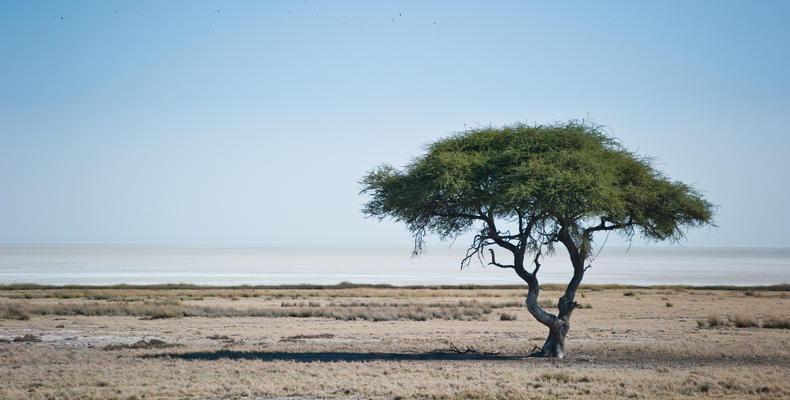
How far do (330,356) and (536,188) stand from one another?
866 centimetres

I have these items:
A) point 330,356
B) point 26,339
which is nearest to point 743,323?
point 330,356

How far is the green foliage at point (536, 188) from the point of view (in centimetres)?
2067

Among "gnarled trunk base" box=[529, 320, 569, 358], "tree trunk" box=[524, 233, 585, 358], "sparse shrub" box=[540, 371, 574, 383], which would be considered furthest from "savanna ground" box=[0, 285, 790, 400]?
"tree trunk" box=[524, 233, 585, 358]

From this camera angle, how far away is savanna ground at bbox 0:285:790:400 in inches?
663

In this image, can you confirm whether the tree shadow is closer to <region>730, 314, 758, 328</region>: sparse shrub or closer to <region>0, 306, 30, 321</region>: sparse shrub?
<region>730, 314, 758, 328</region>: sparse shrub

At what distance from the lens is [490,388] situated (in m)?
16.8

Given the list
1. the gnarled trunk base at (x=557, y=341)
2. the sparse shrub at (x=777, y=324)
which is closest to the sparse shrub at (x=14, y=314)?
the gnarled trunk base at (x=557, y=341)

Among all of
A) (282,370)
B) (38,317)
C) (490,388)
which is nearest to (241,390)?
(282,370)

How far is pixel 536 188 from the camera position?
2031 cm

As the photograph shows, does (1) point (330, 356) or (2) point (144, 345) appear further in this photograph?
(2) point (144, 345)

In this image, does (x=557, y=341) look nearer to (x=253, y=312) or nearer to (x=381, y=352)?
(x=381, y=352)

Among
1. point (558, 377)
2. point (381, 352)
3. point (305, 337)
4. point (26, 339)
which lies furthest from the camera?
point (305, 337)

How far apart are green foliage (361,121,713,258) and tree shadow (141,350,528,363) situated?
3695 millimetres

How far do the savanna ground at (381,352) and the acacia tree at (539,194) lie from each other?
358cm
